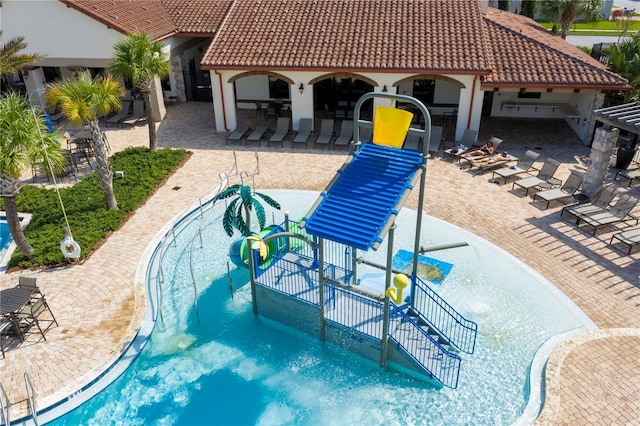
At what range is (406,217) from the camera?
17938mm

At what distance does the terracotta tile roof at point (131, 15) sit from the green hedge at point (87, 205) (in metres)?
7.17

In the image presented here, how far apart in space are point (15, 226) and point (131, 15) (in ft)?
52.4

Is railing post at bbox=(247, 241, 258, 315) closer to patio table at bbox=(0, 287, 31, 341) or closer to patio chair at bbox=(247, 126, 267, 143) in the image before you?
patio table at bbox=(0, 287, 31, 341)

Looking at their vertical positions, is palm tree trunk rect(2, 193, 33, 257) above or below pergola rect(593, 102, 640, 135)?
below

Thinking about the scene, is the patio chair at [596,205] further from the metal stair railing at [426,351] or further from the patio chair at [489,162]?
the metal stair railing at [426,351]

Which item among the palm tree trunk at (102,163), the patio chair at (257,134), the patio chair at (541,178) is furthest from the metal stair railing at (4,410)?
the patio chair at (541,178)

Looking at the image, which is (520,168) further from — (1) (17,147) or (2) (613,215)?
(1) (17,147)

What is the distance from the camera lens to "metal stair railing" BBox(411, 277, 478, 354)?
12156 mm

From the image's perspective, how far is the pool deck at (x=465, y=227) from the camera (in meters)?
11.0

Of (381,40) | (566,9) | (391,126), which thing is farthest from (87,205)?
(566,9)

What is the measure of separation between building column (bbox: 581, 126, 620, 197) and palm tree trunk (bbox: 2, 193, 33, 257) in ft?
61.5

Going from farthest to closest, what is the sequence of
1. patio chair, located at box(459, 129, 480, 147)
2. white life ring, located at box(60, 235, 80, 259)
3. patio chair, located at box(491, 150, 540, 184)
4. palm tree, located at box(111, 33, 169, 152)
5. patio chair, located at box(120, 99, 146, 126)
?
patio chair, located at box(120, 99, 146, 126)
patio chair, located at box(459, 129, 480, 147)
palm tree, located at box(111, 33, 169, 152)
patio chair, located at box(491, 150, 540, 184)
white life ring, located at box(60, 235, 80, 259)

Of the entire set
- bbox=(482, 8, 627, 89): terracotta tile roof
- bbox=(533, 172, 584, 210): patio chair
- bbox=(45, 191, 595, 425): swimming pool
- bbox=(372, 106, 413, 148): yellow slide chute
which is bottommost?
bbox=(45, 191, 595, 425): swimming pool

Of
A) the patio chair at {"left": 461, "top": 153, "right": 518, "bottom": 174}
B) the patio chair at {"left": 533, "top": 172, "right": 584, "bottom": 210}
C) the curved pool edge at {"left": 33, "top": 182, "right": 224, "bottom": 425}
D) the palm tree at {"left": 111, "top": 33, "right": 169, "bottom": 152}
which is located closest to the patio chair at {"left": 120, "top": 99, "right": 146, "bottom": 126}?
the palm tree at {"left": 111, "top": 33, "right": 169, "bottom": 152}
